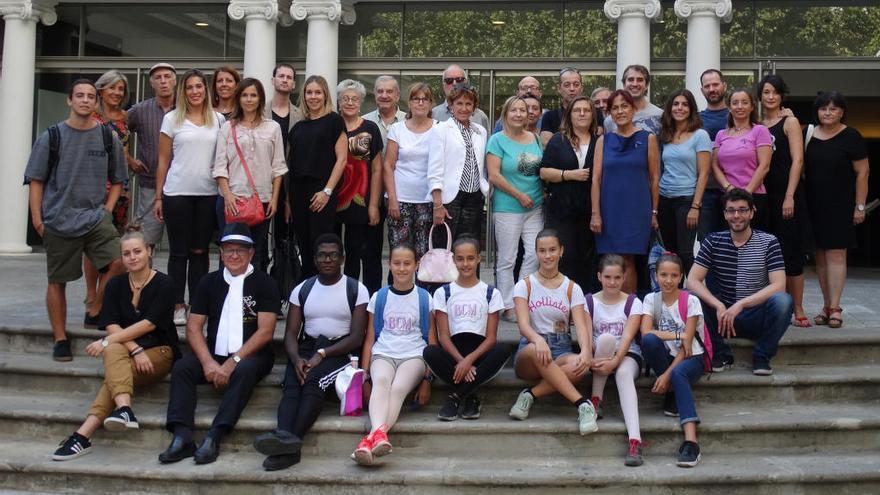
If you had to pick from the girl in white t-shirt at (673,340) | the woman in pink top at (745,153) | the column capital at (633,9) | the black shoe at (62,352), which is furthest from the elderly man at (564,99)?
the column capital at (633,9)

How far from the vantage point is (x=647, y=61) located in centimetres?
1230

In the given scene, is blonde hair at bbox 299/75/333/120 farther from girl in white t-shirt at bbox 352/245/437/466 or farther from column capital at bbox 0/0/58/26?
column capital at bbox 0/0/58/26

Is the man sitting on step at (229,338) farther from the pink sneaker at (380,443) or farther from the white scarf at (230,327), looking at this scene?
the pink sneaker at (380,443)

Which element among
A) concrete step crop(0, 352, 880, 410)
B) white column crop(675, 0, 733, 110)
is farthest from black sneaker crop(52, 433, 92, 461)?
white column crop(675, 0, 733, 110)

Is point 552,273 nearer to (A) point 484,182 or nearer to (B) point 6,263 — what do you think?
(A) point 484,182

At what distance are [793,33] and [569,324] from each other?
8717 millimetres

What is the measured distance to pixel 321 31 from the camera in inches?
505

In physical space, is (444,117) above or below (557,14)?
below

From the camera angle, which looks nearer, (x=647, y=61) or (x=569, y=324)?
(x=569, y=324)

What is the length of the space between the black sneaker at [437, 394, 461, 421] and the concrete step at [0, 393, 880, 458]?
0.05m

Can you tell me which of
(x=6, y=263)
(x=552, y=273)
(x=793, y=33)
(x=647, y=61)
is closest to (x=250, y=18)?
(x=6, y=263)

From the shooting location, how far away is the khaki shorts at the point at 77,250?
6501 millimetres

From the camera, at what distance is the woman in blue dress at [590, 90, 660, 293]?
6.66m

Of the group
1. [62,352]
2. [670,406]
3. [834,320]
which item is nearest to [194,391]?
[62,352]
